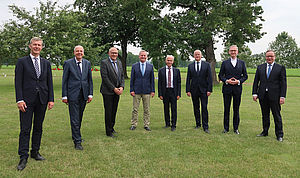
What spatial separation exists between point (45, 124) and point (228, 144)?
A: 543 cm

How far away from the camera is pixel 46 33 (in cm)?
2120

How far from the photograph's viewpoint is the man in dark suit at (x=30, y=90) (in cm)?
439

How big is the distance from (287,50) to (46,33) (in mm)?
81348

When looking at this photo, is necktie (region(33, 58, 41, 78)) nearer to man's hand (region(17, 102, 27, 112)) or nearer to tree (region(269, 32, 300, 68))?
man's hand (region(17, 102, 27, 112))

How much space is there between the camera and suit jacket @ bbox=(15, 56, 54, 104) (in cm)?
439

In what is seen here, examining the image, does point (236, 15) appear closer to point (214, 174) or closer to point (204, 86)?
point (204, 86)

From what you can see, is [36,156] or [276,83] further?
[276,83]

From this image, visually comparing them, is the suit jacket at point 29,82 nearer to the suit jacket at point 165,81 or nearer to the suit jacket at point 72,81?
the suit jacket at point 72,81

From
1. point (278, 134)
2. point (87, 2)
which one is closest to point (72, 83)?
point (278, 134)

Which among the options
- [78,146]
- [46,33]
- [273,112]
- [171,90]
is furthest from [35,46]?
[46,33]

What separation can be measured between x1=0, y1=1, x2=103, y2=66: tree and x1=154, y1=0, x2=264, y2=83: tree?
902cm

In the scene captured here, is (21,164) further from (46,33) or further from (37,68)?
(46,33)

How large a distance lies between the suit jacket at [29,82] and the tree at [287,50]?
8498 centimetres

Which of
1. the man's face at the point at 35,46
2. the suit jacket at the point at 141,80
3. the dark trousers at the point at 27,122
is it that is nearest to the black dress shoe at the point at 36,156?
the dark trousers at the point at 27,122
